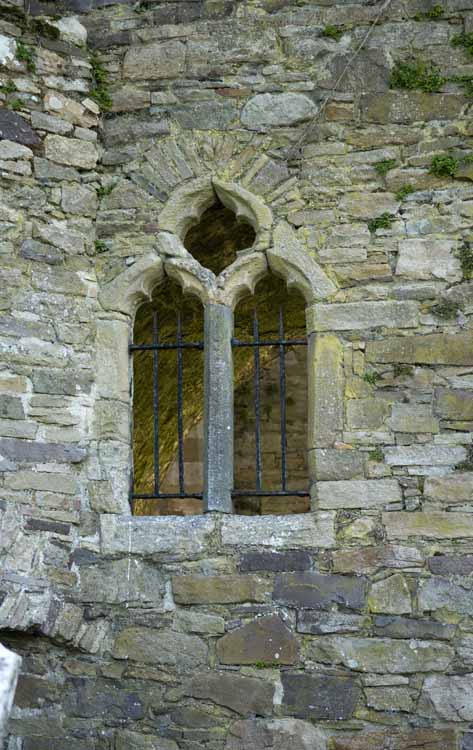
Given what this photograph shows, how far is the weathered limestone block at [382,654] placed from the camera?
643 cm

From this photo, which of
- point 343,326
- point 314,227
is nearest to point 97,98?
point 314,227

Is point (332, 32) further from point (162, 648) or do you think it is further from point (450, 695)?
point (450, 695)

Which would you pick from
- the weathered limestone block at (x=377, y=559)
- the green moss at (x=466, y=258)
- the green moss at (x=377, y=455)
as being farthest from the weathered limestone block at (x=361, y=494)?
the green moss at (x=466, y=258)

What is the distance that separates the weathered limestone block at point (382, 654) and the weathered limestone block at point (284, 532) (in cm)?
A: 51

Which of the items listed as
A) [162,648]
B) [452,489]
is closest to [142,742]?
[162,648]

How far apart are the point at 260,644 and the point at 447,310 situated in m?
2.04

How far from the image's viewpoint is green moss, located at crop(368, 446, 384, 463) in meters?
6.78

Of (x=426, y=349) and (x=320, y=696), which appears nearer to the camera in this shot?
(x=320, y=696)

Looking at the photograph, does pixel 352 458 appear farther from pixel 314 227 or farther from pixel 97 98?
pixel 97 98

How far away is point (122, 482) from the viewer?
273 inches

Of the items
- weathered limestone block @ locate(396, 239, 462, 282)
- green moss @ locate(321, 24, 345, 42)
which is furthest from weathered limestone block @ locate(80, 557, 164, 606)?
green moss @ locate(321, 24, 345, 42)

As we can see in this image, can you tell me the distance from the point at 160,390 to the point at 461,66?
3.08 metres

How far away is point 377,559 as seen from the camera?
6617 millimetres

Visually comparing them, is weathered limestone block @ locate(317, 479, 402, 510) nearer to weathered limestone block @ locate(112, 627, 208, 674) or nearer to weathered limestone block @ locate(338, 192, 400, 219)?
weathered limestone block @ locate(112, 627, 208, 674)
